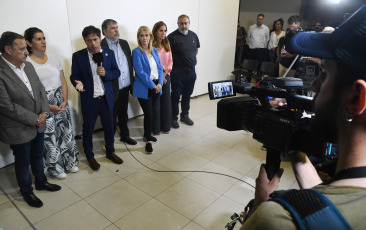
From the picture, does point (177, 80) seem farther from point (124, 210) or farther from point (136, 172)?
point (124, 210)

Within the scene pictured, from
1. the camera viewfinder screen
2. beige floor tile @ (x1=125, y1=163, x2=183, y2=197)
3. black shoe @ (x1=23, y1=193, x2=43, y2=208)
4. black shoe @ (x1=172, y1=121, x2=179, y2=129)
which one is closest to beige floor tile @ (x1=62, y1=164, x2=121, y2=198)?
beige floor tile @ (x1=125, y1=163, x2=183, y2=197)

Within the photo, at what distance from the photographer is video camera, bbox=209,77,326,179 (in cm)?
84

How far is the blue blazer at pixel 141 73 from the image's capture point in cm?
331

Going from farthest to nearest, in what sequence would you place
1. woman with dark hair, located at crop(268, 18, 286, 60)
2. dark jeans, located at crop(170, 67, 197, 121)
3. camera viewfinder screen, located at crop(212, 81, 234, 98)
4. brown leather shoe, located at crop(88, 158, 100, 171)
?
woman with dark hair, located at crop(268, 18, 286, 60)
dark jeans, located at crop(170, 67, 197, 121)
brown leather shoe, located at crop(88, 158, 100, 171)
camera viewfinder screen, located at crop(212, 81, 234, 98)

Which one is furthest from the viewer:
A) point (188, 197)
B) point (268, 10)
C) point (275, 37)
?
point (268, 10)

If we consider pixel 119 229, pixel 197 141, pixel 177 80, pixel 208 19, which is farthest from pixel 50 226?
pixel 208 19

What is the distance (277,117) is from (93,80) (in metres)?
2.30

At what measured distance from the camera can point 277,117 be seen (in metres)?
0.88

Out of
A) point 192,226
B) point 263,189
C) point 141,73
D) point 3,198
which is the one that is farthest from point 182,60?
point 263,189

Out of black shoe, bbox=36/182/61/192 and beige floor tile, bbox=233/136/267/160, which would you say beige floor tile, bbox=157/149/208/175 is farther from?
black shoe, bbox=36/182/61/192

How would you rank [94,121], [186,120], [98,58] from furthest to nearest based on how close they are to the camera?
[186,120] < [94,121] < [98,58]

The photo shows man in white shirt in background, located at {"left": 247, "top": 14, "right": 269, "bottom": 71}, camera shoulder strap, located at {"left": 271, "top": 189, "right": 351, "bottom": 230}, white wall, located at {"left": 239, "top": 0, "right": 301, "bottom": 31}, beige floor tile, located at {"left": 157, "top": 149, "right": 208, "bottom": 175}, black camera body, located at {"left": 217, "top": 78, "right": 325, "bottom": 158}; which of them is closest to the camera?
camera shoulder strap, located at {"left": 271, "top": 189, "right": 351, "bottom": 230}

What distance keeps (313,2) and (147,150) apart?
7.35m

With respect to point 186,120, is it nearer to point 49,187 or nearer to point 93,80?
point 93,80
